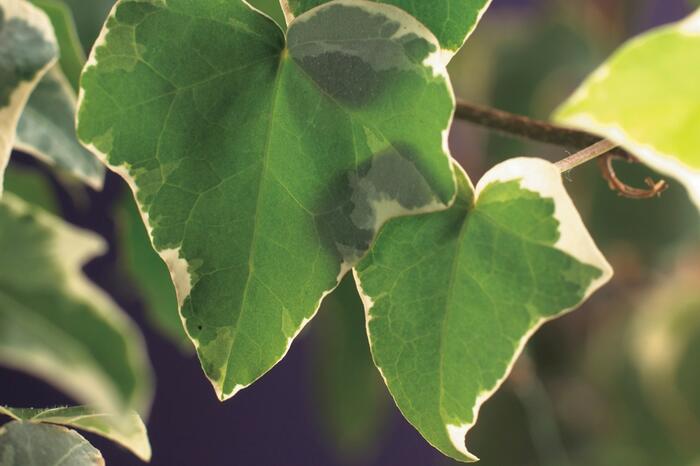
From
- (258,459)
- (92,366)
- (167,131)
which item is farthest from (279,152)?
(258,459)

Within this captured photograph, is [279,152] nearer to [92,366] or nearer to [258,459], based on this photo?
[92,366]

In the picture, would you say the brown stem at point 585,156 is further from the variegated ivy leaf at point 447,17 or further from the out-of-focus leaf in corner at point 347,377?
the out-of-focus leaf in corner at point 347,377

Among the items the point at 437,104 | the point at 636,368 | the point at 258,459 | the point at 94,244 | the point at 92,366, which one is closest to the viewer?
the point at 437,104

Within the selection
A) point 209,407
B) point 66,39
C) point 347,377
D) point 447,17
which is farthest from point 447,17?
point 209,407

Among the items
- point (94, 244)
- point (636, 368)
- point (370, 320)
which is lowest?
point (636, 368)

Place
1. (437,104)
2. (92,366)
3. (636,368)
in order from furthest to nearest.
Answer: (636,368), (92,366), (437,104)

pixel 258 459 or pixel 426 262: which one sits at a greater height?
pixel 426 262

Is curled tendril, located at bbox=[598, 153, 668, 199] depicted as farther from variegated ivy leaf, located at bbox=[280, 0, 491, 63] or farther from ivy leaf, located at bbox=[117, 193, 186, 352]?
ivy leaf, located at bbox=[117, 193, 186, 352]
